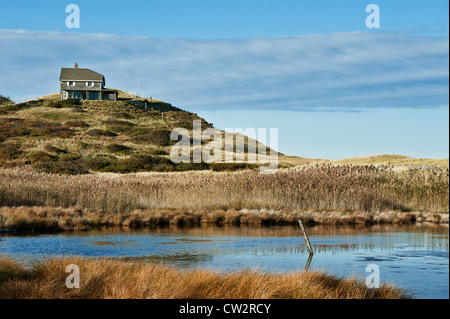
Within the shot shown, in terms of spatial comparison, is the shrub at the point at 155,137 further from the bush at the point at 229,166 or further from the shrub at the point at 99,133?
the bush at the point at 229,166

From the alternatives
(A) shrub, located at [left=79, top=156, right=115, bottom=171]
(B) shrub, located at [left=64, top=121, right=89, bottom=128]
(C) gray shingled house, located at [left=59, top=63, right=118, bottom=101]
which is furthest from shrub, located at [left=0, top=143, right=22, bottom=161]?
(C) gray shingled house, located at [left=59, top=63, right=118, bottom=101]

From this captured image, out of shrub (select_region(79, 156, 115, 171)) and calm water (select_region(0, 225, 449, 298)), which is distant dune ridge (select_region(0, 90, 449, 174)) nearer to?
shrub (select_region(79, 156, 115, 171))

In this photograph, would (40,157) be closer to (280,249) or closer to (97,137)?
(97,137)

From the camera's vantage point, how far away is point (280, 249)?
15477 mm

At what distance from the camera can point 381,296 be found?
9328mm

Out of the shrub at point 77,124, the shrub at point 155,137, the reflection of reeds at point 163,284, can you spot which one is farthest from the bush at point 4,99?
the reflection of reeds at point 163,284

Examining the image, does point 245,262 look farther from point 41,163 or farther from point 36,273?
point 41,163

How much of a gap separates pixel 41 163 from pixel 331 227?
36.6 metres

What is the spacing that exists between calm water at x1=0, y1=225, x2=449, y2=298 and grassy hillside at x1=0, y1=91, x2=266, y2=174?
30869 millimetres

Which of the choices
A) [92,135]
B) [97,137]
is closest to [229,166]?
[97,137]

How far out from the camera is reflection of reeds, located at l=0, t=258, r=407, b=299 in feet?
27.5

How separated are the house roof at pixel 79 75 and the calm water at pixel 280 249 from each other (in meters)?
88.7

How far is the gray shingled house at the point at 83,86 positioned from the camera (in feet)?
339
